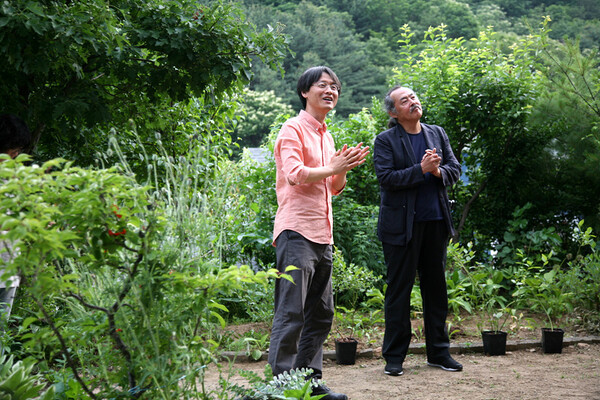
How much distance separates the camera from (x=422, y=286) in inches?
149

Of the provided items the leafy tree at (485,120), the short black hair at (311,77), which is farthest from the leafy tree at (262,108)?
the short black hair at (311,77)

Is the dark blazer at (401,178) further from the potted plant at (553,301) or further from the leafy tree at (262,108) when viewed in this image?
the leafy tree at (262,108)

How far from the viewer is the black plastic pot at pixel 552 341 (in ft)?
13.9

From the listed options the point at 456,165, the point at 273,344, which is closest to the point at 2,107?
the point at 273,344

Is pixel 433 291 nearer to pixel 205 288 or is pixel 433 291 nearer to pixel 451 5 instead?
pixel 205 288

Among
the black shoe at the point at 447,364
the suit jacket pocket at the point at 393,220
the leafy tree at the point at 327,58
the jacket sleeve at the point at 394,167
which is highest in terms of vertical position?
the leafy tree at the point at 327,58

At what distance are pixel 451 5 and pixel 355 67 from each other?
17.8ft

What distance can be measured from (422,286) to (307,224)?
4.17 feet

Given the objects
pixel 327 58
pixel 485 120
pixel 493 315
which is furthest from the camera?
pixel 327 58

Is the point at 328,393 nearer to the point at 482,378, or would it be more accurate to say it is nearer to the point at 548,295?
the point at 482,378

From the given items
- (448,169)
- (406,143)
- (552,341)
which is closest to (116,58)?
(406,143)

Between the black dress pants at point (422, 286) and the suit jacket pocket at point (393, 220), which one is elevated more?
the suit jacket pocket at point (393, 220)

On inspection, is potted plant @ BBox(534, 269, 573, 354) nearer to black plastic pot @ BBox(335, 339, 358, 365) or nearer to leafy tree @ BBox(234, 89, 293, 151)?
black plastic pot @ BBox(335, 339, 358, 365)

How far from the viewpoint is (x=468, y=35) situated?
25672 millimetres
